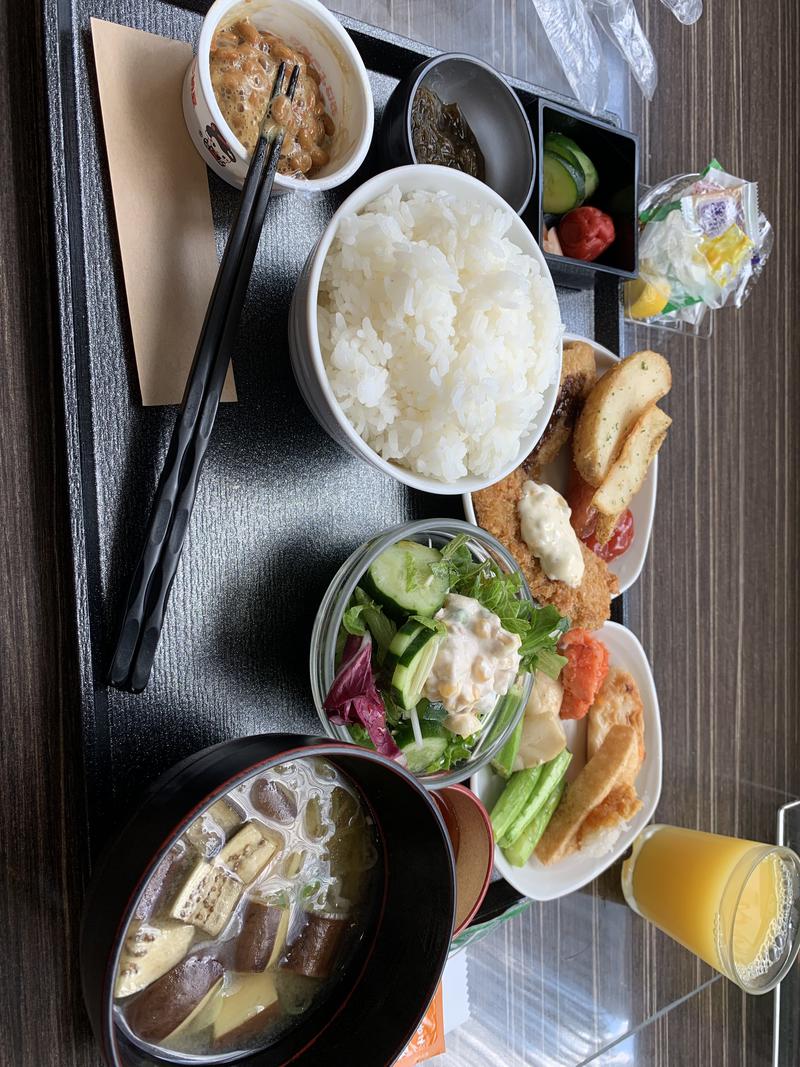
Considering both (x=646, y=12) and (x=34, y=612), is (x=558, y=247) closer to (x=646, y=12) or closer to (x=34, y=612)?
(x=646, y=12)

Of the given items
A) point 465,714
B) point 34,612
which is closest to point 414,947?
point 465,714

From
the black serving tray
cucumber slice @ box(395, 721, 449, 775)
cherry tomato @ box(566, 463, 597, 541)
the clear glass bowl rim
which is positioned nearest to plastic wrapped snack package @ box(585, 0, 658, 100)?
the black serving tray

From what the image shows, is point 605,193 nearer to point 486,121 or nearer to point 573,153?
point 573,153

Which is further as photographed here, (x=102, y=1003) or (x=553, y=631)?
(x=553, y=631)

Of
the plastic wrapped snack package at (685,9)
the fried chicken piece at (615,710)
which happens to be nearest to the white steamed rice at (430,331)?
the fried chicken piece at (615,710)

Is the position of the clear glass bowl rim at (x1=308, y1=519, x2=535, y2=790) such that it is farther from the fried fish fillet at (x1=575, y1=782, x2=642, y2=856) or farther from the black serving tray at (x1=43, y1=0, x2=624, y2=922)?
the fried fish fillet at (x1=575, y1=782, x2=642, y2=856)

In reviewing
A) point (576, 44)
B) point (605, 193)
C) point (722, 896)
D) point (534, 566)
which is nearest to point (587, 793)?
point (722, 896)

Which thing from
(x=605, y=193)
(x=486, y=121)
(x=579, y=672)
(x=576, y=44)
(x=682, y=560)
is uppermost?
(x=576, y=44)
